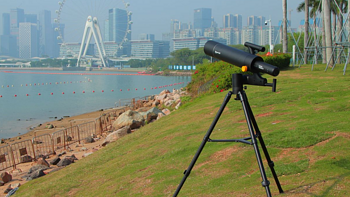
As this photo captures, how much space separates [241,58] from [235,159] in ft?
7.79

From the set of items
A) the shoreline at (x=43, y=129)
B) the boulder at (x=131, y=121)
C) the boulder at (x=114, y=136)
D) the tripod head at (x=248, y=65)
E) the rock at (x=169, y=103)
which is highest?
the tripod head at (x=248, y=65)

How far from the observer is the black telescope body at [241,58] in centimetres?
342

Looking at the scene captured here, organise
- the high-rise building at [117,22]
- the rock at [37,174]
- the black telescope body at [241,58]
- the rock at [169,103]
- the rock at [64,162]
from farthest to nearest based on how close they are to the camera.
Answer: the high-rise building at [117,22] → the rock at [169,103] → the rock at [64,162] → the rock at [37,174] → the black telescope body at [241,58]

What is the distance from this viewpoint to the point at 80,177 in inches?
307

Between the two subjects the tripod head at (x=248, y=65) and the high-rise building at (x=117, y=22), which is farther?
the high-rise building at (x=117, y=22)

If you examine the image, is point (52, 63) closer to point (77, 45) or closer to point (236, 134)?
point (77, 45)

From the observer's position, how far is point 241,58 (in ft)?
11.9

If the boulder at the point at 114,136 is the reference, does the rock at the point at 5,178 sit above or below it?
below

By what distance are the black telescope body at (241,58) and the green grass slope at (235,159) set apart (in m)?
1.49

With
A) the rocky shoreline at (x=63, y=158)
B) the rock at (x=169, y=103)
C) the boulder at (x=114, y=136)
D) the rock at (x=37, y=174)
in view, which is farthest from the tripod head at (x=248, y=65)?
the rock at (x=169, y=103)

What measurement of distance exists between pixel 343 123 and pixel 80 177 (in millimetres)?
5267

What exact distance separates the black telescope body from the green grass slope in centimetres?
149

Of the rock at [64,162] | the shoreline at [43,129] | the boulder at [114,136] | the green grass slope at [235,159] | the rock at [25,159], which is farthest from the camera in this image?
the shoreline at [43,129]

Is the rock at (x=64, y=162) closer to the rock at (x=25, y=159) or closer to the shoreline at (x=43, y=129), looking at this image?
the rock at (x=25, y=159)
